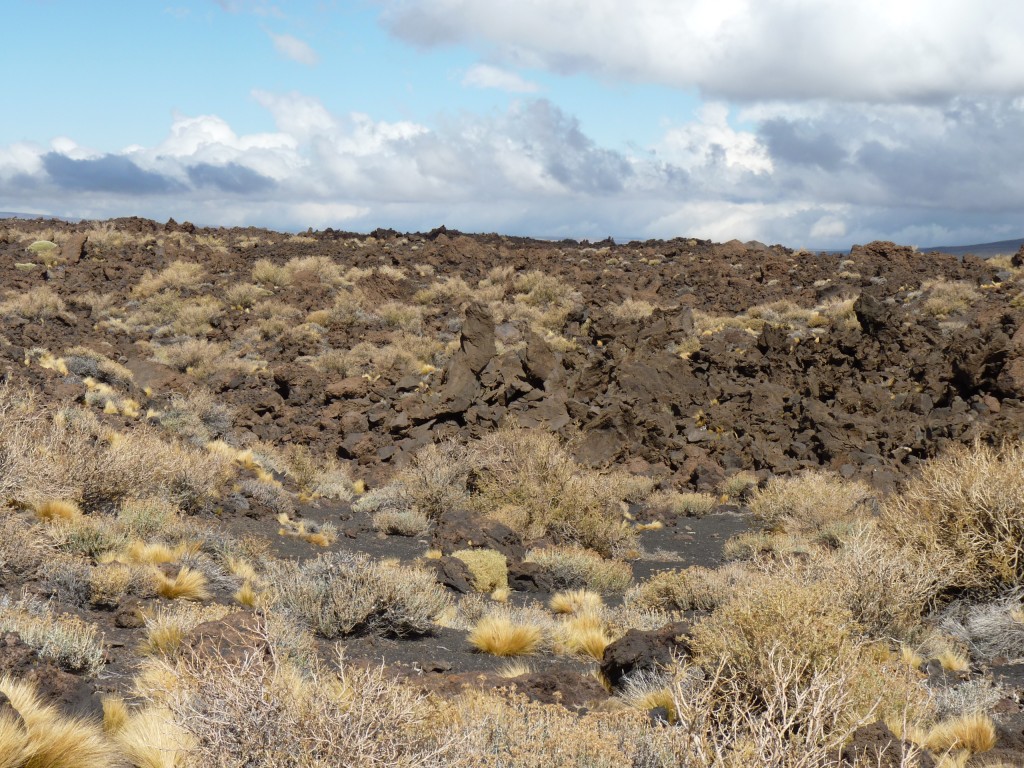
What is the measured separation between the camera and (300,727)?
137 inches

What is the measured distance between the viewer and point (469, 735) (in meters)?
3.70

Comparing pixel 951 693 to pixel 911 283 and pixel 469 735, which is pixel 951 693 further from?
pixel 911 283

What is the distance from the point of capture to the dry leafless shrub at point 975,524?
7.69 meters

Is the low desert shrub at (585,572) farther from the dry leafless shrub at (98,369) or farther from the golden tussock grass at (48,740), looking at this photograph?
the dry leafless shrub at (98,369)

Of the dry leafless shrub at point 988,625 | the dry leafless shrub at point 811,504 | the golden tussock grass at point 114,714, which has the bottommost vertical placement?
the dry leafless shrub at point 811,504

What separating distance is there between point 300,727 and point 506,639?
3802mm

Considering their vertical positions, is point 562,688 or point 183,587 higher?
point 562,688

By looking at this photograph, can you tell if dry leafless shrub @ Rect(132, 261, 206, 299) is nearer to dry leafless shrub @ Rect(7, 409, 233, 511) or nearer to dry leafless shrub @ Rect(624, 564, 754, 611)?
dry leafless shrub @ Rect(7, 409, 233, 511)

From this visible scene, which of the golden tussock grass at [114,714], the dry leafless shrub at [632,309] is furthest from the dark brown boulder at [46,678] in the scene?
the dry leafless shrub at [632,309]

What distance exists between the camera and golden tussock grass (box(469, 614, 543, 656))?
7.11 meters

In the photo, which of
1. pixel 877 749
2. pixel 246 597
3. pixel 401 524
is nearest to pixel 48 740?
pixel 877 749

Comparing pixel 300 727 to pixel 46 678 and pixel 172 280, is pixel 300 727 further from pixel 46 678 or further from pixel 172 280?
pixel 172 280

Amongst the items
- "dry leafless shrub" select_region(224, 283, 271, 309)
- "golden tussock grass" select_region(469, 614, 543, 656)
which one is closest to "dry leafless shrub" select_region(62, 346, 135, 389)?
"dry leafless shrub" select_region(224, 283, 271, 309)

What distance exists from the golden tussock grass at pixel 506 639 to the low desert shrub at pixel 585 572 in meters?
3.06
